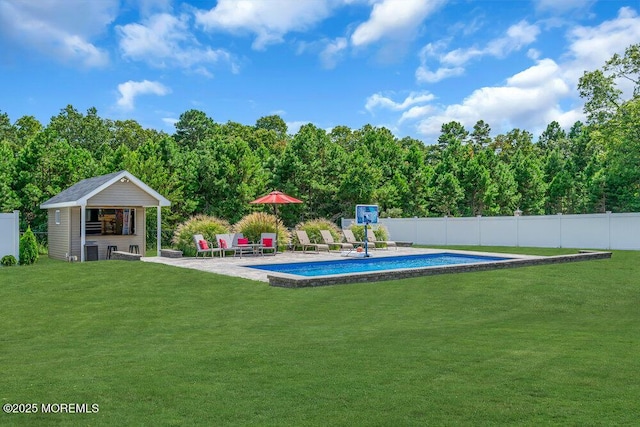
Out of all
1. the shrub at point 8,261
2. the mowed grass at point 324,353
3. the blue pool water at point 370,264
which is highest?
the shrub at point 8,261

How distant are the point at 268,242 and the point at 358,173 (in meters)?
12.2

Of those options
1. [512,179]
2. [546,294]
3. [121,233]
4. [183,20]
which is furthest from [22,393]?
[512,179]

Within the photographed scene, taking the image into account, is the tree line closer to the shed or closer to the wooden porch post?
the shed

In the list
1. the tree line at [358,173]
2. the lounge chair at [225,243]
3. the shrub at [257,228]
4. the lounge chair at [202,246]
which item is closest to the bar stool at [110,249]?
the lounge chair at [202,246]

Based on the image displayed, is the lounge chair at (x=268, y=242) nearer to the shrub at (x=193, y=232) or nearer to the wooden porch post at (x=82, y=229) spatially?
the shrub at (x=193, y=232)

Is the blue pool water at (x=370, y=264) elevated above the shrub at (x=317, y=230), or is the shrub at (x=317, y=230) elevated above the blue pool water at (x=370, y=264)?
the shrub at (x=317, y=230)

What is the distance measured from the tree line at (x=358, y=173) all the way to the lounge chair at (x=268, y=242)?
7.70m

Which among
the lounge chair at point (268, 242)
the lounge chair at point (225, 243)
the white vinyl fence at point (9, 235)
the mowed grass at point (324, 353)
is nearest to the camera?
the mowed grass at point (324, 353)

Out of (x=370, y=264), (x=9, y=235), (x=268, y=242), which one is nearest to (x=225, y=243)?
(x=268, y=242)

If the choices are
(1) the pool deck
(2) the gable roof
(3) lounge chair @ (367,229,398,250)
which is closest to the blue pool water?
(1) the pool deck

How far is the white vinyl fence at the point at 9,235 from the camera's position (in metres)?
16.6

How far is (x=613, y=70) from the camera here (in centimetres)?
2983

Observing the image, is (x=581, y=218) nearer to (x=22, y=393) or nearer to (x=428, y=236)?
(x=428, y=236)

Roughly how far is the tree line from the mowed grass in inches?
626
